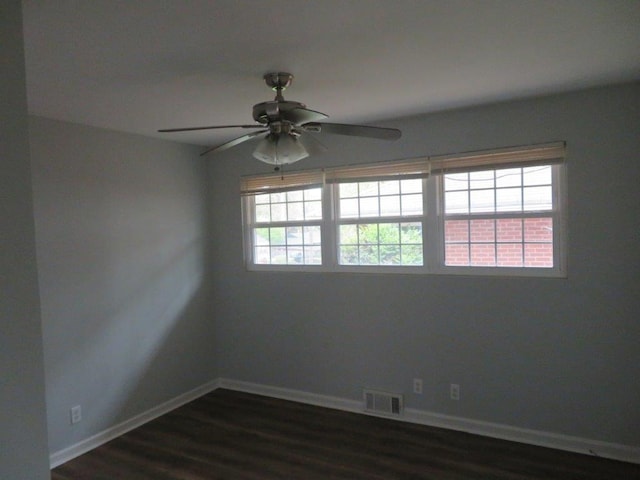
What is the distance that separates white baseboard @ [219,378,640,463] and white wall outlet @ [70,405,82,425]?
5.54ft

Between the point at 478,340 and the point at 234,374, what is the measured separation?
246 cm

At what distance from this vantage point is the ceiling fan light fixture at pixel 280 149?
7.33 ft

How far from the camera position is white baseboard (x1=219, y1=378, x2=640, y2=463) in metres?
2.94

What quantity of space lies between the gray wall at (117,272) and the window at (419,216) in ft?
2.35

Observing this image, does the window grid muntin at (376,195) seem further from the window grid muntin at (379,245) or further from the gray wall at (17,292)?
the gray wall at (17,292)

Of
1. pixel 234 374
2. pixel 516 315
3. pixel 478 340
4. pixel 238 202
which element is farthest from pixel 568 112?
pixel 234 374

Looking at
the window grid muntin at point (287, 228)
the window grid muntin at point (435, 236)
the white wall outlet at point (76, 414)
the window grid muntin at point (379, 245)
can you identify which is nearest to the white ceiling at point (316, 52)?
the window grid muntin at point (435, 236)

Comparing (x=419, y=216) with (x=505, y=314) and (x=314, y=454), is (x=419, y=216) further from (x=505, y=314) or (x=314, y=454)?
(x=314, y=454)

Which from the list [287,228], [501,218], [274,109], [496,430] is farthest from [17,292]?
[496,430]

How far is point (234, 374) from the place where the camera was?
449cm

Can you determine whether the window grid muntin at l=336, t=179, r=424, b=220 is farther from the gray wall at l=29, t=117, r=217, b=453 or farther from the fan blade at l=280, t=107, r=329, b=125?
the fan blade at l=280, t=107, r=329, b=125

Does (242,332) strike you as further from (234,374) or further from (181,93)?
(181,93)

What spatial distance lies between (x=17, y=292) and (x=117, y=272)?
228 centimetres

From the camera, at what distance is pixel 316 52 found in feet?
6.97
